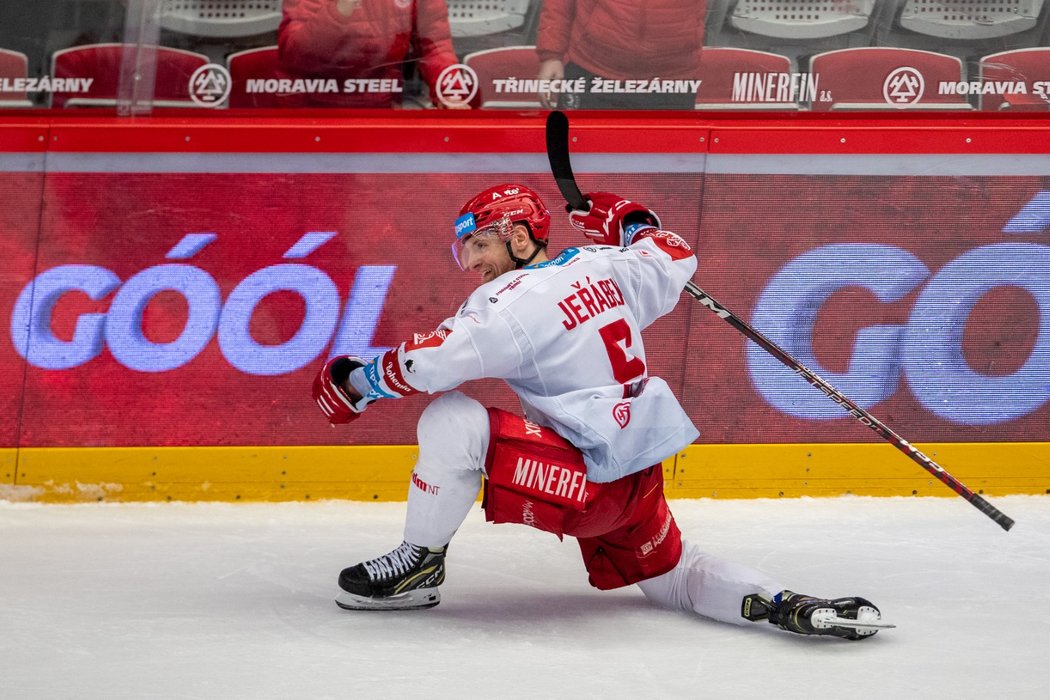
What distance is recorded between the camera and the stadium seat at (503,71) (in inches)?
159

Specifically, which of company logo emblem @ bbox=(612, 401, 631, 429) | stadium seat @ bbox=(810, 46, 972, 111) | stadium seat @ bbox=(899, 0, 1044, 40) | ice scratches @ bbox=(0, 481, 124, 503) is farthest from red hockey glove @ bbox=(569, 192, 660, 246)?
ice scratches @ bbox=(0, 481, 124, 503)

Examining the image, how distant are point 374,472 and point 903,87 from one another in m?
2.07

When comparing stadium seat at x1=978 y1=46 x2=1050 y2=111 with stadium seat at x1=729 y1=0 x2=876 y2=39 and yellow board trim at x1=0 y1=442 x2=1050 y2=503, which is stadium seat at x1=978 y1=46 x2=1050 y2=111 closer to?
stadium seat at x1=729 y1=0 x2=876 y2=39

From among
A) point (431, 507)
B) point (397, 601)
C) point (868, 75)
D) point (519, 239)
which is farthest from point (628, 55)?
point (397, 601)

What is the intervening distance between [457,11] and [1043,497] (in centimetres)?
240

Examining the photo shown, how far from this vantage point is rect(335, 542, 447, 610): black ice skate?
2916 millimetres

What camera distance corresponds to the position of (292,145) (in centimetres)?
397

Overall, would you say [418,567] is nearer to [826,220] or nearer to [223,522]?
[223,522]

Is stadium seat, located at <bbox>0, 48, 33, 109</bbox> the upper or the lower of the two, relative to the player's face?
upper

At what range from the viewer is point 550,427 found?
9.55ft

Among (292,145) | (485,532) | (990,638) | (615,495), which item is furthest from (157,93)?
(990,638)

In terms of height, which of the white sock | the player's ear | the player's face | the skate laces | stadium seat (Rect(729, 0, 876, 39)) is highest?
stadium seat (Rect(729, 0, 876, 39))

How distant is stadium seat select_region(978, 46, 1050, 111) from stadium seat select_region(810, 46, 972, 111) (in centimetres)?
17

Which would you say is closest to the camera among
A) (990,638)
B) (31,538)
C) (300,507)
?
(990,638)
